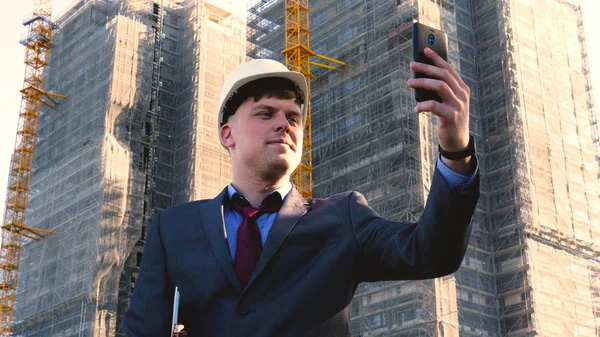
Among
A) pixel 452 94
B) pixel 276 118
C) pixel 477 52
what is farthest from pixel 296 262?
pixel 477 52

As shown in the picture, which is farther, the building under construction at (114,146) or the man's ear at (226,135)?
the building under construction at (114,146)

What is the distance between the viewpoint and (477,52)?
124 ft

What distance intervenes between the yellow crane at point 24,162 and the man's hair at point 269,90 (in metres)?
36.2

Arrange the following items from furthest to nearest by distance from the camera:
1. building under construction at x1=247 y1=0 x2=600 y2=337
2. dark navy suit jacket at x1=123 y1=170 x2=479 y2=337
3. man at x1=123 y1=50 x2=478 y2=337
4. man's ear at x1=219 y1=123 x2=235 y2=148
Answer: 1. building under construction at x1=247 y1=0 x2=600 y2=337
2. man's ear at x1=219 y1=123 x2=235 y2=148
3. dark navy suit jacket at x1=123 y1=170 x2=479 y2=337
4. man at x1=123 y1=50 x2=478 y2=337

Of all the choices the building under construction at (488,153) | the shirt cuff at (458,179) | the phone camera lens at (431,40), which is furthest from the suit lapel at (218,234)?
the building under construction at (488,153)

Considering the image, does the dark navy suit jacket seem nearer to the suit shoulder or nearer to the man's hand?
the suit shoulder

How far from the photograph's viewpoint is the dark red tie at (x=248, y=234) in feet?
8.55

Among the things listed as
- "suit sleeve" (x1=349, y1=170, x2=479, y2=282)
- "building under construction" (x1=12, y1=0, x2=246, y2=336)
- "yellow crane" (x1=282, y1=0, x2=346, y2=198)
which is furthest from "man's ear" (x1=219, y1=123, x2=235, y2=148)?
"building under construction" (x1=12, y1=0, x2=246, y2=336)

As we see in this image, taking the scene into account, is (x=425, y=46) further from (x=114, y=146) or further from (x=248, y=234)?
(x=114, y=146)

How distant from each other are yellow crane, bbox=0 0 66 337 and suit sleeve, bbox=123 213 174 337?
36127 millimetres

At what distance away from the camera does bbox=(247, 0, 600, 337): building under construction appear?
31609 mm

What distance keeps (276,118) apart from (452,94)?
2.22 feet

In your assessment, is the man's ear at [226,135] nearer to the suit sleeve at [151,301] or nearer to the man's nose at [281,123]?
the man's nose at [281,123]

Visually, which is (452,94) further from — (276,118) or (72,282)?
(72,282)
